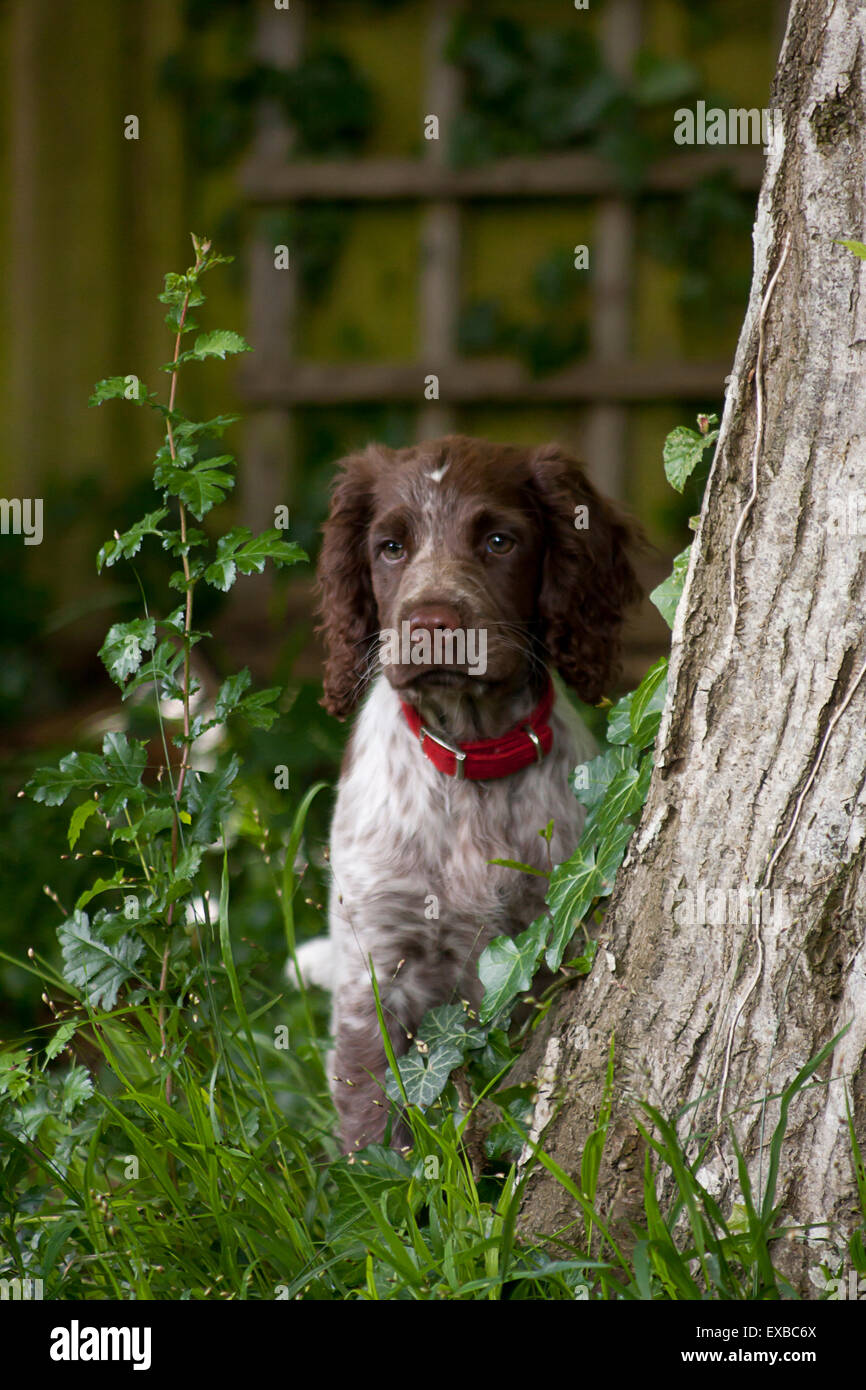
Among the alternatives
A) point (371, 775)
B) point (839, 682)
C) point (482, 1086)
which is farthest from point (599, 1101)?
point (371, 775)

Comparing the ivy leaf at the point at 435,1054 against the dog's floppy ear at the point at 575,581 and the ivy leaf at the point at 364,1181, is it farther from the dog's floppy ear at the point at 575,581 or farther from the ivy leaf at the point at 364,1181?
the dog's floppy ear at the point at 575,581

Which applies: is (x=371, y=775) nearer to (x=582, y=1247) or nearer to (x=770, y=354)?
(x=582, y=1247)

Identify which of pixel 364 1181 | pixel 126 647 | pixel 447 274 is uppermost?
pixel 447 274

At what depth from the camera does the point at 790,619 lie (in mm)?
1735

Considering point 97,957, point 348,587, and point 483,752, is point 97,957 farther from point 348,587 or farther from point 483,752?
point 348,587

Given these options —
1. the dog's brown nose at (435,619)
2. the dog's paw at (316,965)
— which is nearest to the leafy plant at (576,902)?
the dog's brown nose at (435,619)

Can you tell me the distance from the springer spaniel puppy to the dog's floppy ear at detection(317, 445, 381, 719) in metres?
0.04

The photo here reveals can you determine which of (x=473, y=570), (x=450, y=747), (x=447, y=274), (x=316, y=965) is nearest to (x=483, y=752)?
(x=450, y=747)

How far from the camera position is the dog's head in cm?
250

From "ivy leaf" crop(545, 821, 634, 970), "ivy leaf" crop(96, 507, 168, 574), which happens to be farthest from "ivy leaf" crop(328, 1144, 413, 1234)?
"ivy leaf" crop(96, 507, 168, 574)

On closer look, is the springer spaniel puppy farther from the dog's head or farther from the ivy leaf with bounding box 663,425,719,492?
the ivy leaf with bounding box 663,425,719,492

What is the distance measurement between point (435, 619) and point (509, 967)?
647mm

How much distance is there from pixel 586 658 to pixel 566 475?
387 millimetres

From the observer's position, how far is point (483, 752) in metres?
2.64
